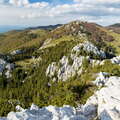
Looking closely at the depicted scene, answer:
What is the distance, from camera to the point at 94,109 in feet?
154

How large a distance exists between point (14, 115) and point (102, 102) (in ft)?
56.3

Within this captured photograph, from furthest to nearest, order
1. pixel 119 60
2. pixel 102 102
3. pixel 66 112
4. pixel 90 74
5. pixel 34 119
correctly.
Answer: pixel 119 60
pixel 90 74
pixel 102 102
pixel 66 112
pixel 34 119

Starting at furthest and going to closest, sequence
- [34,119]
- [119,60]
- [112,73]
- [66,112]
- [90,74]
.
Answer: [119,60]
[90,74]
[112,73]
[66,112]
[34,119]

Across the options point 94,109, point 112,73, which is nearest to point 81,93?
point 112,73

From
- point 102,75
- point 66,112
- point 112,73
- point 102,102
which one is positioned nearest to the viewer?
point 66,112

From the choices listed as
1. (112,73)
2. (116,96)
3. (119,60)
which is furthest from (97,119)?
(119,60)

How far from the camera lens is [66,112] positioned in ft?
140

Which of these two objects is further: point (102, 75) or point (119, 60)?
point (119, 60)

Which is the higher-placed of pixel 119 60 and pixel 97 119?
pixel 97 119

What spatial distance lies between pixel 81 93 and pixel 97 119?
102 metres

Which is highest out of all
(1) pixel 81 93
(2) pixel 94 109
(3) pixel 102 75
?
(2) pixel 94 109

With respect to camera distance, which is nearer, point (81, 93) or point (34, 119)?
point (34, 119)

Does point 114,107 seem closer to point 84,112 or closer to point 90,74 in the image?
point 84,112

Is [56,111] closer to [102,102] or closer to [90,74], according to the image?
[102,102]
